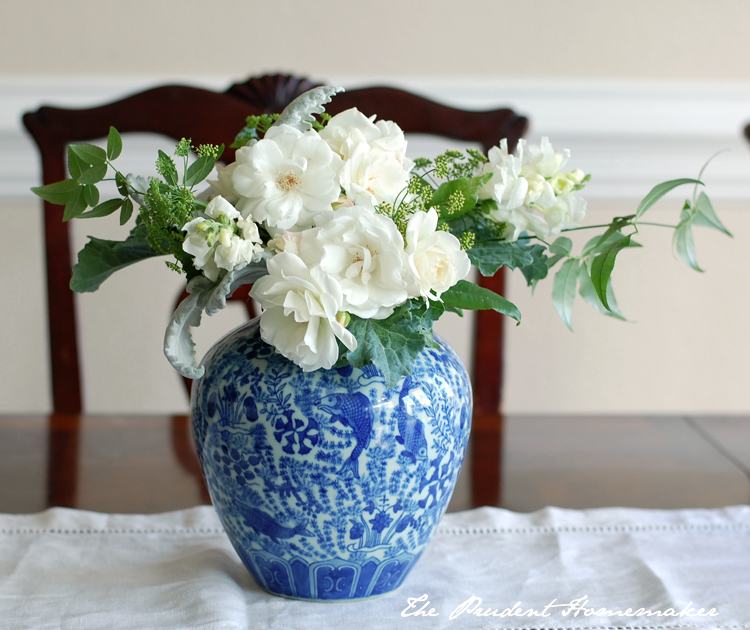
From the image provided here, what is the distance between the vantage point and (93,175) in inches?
20.1

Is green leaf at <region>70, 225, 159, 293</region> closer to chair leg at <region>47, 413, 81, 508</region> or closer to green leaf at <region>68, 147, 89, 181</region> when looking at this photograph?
green leaf at <region>68, 147, 89, 181</region>

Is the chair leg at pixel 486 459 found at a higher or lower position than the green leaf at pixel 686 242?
lower

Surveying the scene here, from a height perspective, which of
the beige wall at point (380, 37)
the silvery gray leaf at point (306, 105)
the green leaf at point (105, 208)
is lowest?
the green leaf at point (105, 208)

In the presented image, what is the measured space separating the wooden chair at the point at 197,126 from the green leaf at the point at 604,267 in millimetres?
536

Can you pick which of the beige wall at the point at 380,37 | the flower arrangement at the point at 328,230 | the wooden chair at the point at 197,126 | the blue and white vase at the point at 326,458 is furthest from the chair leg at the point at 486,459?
the beige wall at the point at 380,37

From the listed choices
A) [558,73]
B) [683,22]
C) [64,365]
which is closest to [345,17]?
[558,73]

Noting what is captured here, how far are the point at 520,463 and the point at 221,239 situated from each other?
0.56 meters

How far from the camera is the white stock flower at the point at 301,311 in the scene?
46 cm

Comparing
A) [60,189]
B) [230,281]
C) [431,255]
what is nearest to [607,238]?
[431,255]

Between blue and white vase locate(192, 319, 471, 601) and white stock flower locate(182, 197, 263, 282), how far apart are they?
0.10 meters

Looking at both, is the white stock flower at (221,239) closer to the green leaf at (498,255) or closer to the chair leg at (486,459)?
the green leaf at (498,255)

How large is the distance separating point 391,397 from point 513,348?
45.1 inches

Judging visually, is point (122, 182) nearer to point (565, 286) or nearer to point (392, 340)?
point (392, 340)

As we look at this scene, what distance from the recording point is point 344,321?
48 centimetres
